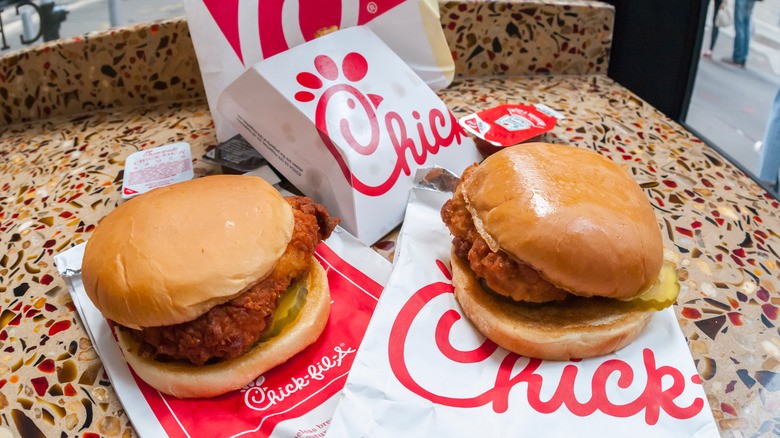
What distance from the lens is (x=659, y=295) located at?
1.26m

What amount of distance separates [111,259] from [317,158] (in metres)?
0.67

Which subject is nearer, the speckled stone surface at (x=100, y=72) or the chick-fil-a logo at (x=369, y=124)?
Result: the chick-fil-a logo at (x=369, y=124)

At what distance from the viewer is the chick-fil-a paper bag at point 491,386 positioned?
3.60 ft

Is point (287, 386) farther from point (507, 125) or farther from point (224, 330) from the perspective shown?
point (507, 125)

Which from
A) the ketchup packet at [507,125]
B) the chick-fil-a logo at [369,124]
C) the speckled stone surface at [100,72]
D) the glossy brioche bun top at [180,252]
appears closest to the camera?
the glossy brioche bun top at [180,252]

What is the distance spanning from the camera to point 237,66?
1.71m

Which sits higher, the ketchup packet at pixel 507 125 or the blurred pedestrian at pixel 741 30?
the blurred pedestrian at pixel 741 30

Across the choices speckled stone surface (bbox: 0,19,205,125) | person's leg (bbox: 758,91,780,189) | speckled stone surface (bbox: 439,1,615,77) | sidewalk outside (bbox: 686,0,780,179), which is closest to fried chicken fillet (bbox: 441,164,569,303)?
speckled stone surface (bbox: 439,1,615,77)

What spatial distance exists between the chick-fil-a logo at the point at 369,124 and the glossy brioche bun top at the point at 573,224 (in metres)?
0.41

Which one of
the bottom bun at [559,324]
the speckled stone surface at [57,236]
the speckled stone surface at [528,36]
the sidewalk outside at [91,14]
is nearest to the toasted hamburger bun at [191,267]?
the speckled stone surface at [57,236]

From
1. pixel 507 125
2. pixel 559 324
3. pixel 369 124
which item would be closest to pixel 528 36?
pixel 507 125

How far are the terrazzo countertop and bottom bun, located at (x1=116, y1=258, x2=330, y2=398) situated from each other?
119 millimetres

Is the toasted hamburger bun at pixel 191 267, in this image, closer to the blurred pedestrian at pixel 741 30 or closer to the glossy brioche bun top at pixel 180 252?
the glossy brioche bun top at pixel 180 252

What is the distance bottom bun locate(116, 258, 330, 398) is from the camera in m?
1.17
